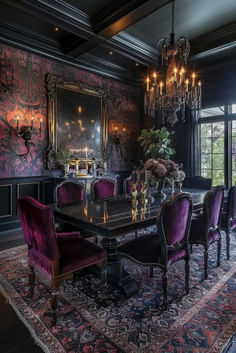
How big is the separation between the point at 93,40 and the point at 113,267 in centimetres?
390

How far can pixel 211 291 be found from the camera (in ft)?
7.61

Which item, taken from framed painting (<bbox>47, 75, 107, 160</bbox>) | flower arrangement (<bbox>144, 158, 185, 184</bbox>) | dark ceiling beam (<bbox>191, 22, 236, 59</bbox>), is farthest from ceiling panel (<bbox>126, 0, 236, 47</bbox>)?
flower arrangement (<bbox>144, 158, 185, 184</bbox>)

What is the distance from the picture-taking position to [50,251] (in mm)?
1807

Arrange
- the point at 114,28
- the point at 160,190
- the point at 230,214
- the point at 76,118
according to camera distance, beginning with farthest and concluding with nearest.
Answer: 1. the point at 76,118
2. the point at 114,28
3. the point at 160,190
4. the point at 230,214

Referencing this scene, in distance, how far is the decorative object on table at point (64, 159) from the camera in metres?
4.86

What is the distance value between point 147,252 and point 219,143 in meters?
4.23

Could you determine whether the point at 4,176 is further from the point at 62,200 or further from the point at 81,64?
the point at 81,64

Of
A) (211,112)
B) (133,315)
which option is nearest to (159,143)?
(211,112)

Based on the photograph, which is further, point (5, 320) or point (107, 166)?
point (107, 166)

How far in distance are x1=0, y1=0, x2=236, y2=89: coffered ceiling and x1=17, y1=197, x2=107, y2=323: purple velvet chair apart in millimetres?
3115

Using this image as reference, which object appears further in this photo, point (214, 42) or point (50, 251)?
point (214, 42)

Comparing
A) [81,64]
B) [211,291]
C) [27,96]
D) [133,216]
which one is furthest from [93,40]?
[211,291]

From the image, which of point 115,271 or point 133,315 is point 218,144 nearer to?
point 115,271

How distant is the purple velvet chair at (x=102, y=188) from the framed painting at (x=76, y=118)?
68.6 inches
